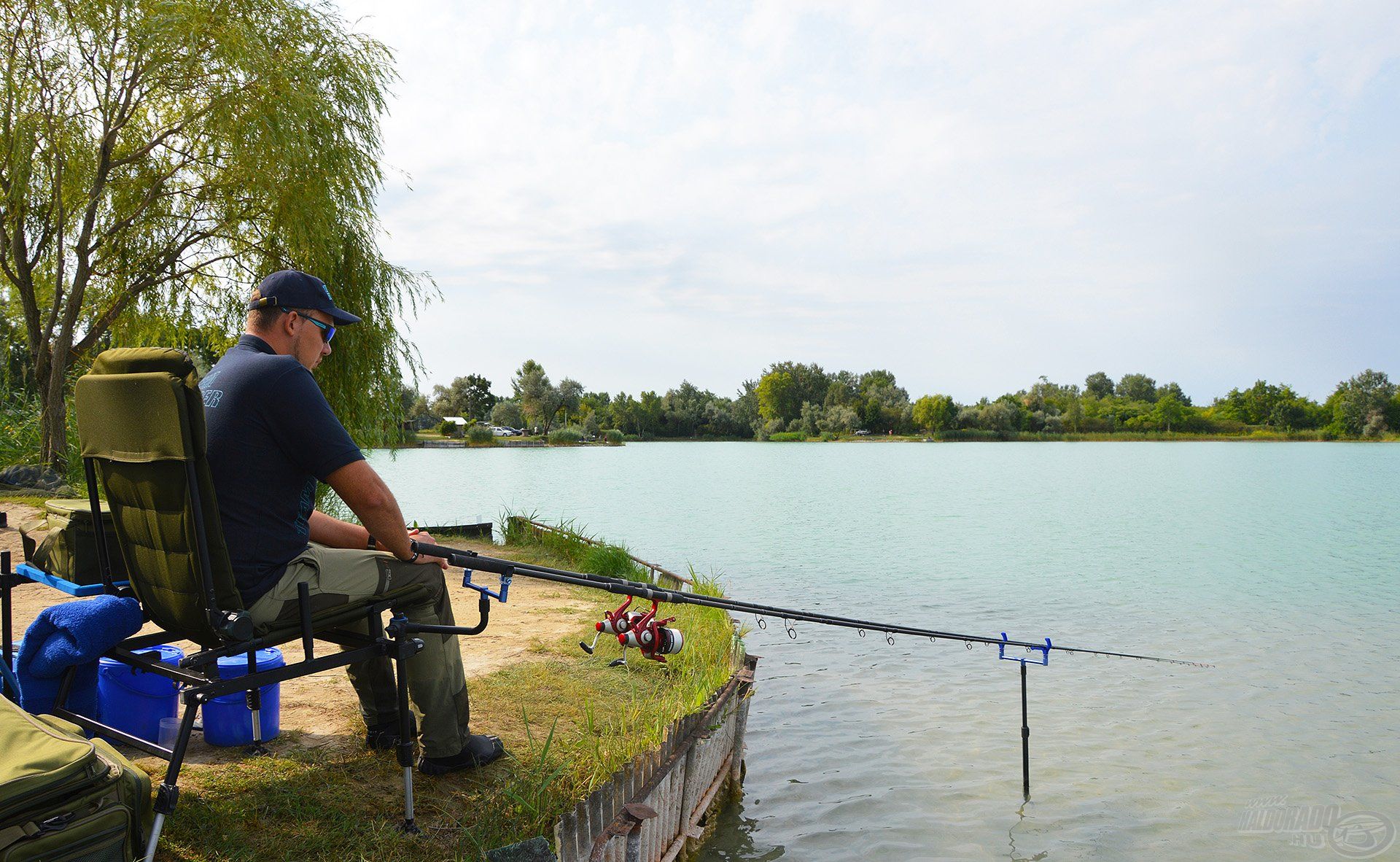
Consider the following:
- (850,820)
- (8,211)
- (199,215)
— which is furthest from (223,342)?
(850,820)

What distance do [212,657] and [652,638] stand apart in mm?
3286

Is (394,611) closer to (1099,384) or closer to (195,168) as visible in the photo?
(195,168)

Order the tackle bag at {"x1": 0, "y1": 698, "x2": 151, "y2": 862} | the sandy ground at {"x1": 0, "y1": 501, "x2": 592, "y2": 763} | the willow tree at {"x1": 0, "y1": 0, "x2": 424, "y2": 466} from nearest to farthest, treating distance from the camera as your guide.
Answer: the tackle bag at {"x1": 0, "y1": 698, "x2": 151, "y2": 862} → the sandy ground at {"x1": 0, "y1": 501, "x2": 592, "y2": 763} → the willow tree at {"x1": 0, "y1": 0, "x2": 424, "y2": 466}

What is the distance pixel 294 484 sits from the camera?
292 centimetres

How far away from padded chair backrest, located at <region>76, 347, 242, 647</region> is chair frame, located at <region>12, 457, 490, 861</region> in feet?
0.10

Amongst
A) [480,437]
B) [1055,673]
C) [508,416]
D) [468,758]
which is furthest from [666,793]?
[508,416]

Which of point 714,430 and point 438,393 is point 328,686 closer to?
point 438,393

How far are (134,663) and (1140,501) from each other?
32916mm

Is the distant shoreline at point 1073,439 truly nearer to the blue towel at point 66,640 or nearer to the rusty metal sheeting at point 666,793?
→ the rusty metal sheeting at point 666,793

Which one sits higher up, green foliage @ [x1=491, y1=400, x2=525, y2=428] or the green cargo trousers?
green foliage @ [x1=491, y1=400, x2=525, y2=428]

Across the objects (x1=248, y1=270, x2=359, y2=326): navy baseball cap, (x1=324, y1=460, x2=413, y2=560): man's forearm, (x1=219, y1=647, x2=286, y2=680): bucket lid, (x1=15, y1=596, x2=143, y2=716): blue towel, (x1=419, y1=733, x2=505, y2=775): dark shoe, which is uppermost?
(x1=248, y1=270, x2=359, y2=326): navy baseball cap

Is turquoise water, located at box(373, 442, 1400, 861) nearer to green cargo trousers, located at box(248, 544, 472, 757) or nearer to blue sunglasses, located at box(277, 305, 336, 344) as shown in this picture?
green cargo trousers, located at box(248, 544, 472, 757)

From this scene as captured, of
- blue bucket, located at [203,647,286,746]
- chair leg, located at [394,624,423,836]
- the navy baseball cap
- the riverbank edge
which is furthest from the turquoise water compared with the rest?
the navy baseball cap

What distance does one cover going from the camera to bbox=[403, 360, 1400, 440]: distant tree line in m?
82.9
